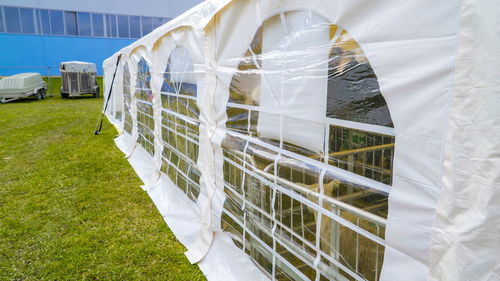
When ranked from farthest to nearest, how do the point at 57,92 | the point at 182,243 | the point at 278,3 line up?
the point at 57,92 < the point at 182,243 < the point at 278,3

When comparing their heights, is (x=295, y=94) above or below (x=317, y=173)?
above

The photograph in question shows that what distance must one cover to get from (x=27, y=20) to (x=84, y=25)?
3305 millimetres

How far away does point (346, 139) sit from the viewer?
167 cm

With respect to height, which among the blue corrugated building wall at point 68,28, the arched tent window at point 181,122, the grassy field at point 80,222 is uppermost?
the blue corrugated building wall at point 68,28

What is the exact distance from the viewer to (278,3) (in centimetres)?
201

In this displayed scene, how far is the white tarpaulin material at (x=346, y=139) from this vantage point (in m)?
1.10

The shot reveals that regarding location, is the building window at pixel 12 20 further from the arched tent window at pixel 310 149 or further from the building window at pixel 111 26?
the arched tent window at pixel 310 149

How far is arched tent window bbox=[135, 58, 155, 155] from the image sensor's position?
18.1 ft

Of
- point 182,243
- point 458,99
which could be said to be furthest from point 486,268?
point 182,243

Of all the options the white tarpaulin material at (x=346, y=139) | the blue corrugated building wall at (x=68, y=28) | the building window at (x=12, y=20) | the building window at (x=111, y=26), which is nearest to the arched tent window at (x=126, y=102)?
the white tarpaulin material at (x=346, y=139)

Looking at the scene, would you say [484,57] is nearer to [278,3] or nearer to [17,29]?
[278,3]

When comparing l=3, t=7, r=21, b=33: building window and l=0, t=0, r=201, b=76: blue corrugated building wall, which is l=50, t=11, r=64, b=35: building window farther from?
l=3, t=7, r=21, b=33: building window

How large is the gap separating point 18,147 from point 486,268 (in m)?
8.77

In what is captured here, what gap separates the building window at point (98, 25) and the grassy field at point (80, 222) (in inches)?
782
